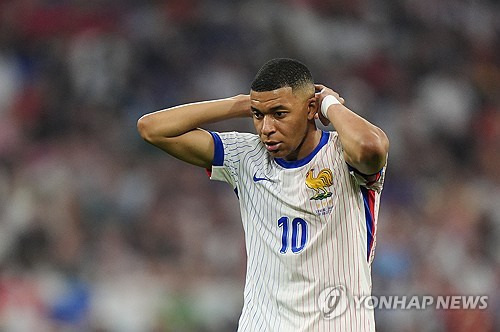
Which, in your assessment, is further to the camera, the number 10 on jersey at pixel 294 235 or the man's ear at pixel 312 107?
the man's ear at pixel 312 107

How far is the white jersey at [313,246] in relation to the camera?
430cm

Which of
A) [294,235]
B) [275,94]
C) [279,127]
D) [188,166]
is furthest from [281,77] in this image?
[188,166]

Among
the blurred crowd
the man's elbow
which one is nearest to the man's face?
the man's elbow

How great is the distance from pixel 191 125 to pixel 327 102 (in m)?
0.68

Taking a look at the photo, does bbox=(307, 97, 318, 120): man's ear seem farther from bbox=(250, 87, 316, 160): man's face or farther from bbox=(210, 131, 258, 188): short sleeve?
bbox=(210, 131, 258, 188): short sleeve

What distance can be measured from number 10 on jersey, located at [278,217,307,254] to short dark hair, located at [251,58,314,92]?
61 centimetres

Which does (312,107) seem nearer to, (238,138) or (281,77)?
(281,77)

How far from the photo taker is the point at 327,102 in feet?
14.4

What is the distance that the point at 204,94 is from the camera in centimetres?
1055

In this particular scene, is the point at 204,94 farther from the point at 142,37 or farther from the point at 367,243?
the point at 367,243

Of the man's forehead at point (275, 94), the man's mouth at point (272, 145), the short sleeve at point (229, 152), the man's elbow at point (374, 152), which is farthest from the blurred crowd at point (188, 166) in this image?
the man's elbow at point (374, 152)

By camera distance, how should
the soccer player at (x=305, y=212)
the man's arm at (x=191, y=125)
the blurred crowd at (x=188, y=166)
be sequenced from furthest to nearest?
the blurred crowd at (x=188, y=166) < the man's arm at (x=191, y=125) < the soccer player at (x=305, y=212)

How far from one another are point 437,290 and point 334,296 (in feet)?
14.6

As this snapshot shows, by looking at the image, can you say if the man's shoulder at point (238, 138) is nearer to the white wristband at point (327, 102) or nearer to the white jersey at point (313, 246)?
the white jersey at point (313, 246)
